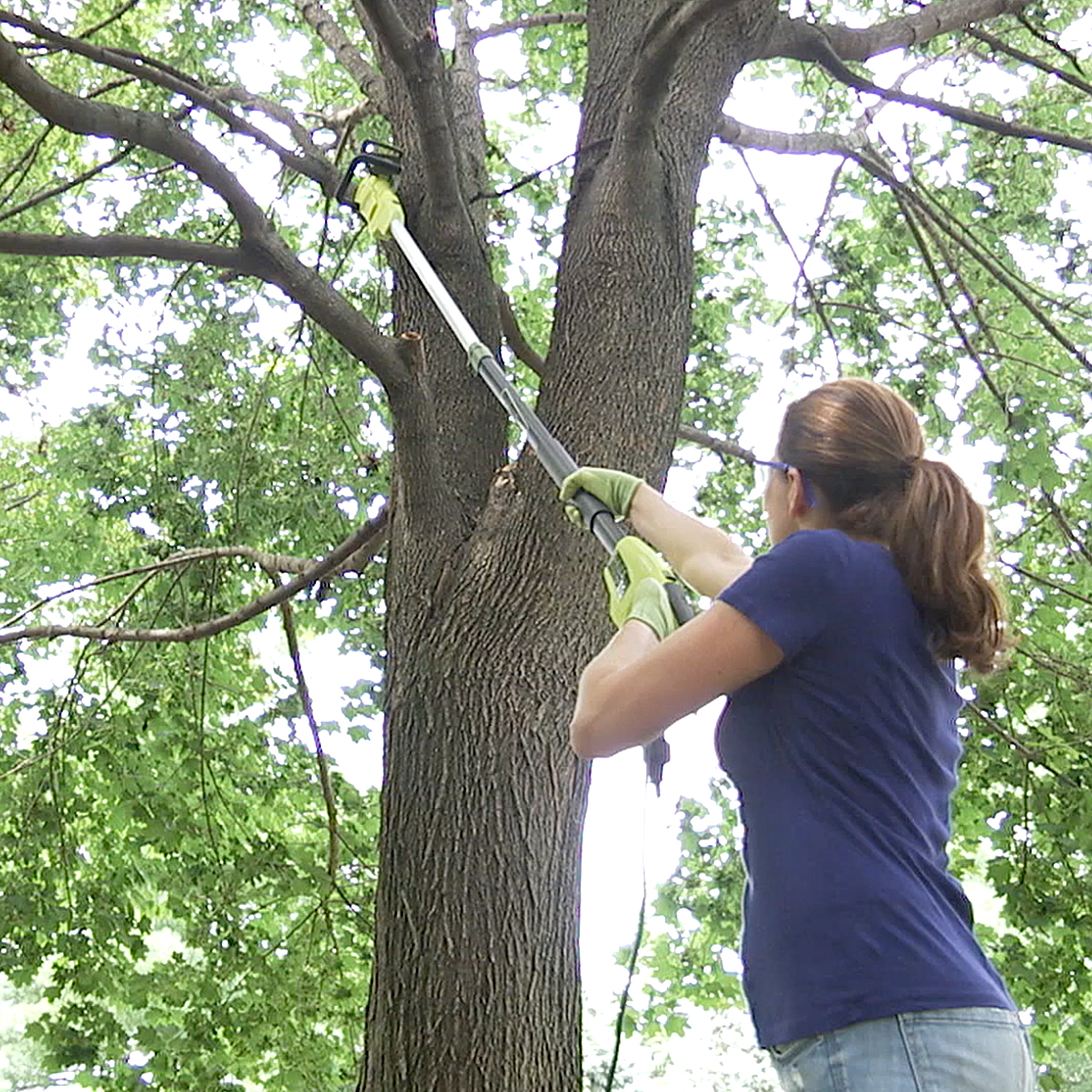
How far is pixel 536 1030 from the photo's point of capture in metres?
2.26

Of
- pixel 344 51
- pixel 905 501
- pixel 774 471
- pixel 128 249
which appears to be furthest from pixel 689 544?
pixel 344 51

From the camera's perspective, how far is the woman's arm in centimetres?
145

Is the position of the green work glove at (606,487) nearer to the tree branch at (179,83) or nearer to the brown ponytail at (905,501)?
the brown ponytail at (905,501)

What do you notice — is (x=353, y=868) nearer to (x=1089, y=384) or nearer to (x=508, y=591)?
(x=508, y=591)

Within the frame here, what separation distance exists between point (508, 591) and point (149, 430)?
3.08 m

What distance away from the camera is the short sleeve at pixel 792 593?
1.44 m

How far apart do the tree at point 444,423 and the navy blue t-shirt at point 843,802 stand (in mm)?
991

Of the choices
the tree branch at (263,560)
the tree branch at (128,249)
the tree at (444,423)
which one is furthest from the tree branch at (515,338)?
the tree branch at (128,249)

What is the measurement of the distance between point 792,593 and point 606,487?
847 millimetres

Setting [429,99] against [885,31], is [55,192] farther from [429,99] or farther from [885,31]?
[885,31]

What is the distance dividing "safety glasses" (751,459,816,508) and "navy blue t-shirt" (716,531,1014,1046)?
0.16 m

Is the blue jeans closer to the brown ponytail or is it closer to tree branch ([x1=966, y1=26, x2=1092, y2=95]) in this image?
the brown ponytail

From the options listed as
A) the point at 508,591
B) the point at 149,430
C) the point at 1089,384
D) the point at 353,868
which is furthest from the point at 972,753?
the point at 149,430

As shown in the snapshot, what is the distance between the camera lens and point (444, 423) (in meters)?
3.12
